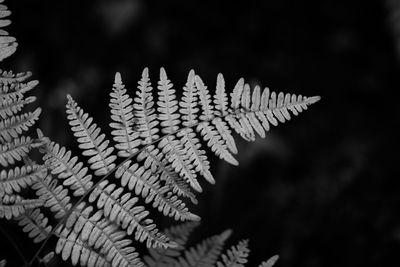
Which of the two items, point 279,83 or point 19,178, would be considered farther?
point 279,83

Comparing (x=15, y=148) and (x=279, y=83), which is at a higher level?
(x=279, y=83)

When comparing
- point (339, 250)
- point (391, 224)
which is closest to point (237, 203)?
point (339, 250)

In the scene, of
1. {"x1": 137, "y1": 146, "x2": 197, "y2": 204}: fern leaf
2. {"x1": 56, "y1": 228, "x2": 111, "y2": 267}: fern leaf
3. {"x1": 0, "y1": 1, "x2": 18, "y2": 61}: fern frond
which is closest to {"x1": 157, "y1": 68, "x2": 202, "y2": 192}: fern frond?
{"x1": 137, "y1": 146, "x2": 197, "y2": 204}: fern leaf

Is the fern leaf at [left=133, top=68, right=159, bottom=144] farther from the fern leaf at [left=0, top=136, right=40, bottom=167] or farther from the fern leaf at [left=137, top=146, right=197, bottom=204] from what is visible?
the fern leaf at [left=0, top=136, right=40, bottom=167]

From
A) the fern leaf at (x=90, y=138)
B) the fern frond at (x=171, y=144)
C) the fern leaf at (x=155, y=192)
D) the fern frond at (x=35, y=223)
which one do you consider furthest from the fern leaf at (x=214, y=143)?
the fern frond at (x=35, y=223)

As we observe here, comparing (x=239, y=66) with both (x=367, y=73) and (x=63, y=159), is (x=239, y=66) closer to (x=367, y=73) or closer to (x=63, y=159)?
(x=367, y=73)

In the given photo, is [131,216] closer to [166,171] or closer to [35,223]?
[166,171]

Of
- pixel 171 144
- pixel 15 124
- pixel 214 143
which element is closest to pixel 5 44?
pixel 15 124

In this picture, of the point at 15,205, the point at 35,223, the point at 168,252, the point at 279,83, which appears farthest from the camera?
the point at 279,83
